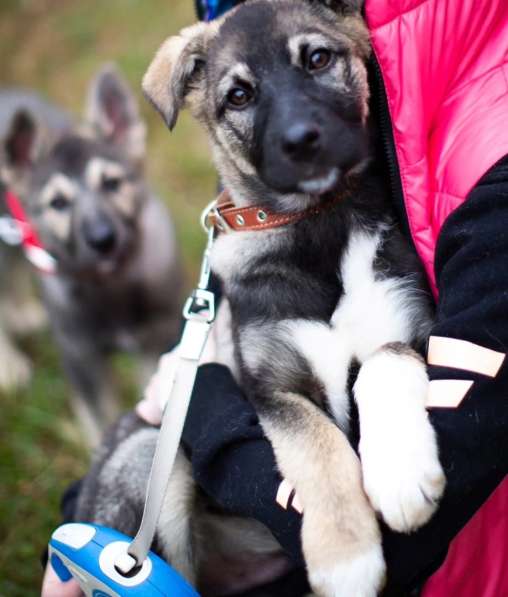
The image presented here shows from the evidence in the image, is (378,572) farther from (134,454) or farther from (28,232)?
(28,232)

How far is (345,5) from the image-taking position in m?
2.09

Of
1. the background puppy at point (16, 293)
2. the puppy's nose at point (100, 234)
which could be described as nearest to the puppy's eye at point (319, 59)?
the puppy's nose at point (100, 234)

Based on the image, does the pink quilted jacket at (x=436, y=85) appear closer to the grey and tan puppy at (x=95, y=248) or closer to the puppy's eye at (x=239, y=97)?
the puppy's eye at (x=239, y=97)

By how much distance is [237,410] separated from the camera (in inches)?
71.7

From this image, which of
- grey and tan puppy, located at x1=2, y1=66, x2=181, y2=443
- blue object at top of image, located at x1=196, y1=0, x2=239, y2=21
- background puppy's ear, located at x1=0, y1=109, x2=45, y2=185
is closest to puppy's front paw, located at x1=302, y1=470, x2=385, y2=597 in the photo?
blue object at top of image, located at x1=196, y1=0, x2=239, y2=21

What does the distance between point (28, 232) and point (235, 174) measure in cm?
208

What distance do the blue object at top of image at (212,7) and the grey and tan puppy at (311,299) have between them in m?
0.11

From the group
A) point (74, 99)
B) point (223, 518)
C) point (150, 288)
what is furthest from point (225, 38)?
point (74, 99)

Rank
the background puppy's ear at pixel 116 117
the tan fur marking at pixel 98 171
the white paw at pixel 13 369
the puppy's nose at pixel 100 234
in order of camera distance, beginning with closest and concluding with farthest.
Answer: the puppy's nose at pixel 100 234 < the tan fur marking at pixel 98 171 < the background puppy's ear at pixel 116 117 < the white paw at pixel 13 369

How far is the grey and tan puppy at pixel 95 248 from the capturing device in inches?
154

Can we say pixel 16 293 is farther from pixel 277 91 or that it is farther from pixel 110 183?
pixel 277 91

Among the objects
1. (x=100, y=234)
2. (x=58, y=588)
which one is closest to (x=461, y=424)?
(x=58, y=588)

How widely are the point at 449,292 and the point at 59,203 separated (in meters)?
2.98

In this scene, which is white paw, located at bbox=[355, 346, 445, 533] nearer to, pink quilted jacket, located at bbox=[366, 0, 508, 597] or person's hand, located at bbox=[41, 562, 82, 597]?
pink quilted jacket, located at bbox=[366, 0, 508, 597]
